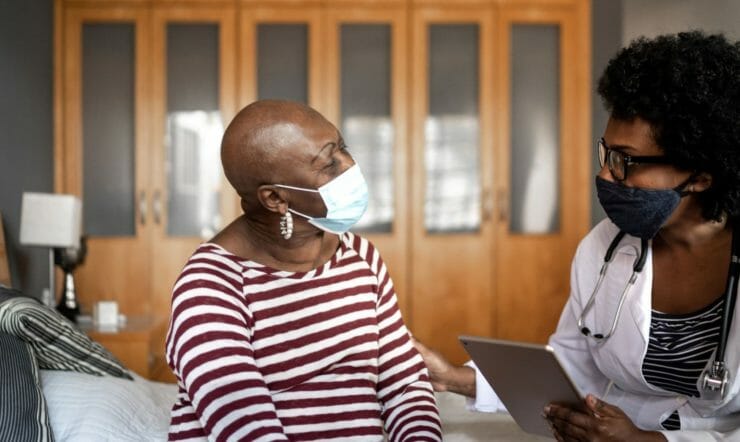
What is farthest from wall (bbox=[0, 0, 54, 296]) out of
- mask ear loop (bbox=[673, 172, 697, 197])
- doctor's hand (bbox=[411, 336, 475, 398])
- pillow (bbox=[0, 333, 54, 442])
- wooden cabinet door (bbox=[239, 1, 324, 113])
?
mask ear loop (bbox=[673, 172, 697, 197])

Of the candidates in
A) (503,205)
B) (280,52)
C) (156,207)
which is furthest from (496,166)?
(156,207)

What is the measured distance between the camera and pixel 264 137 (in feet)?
4.56

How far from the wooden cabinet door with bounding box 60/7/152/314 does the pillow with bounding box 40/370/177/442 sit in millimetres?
2411

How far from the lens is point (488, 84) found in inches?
180

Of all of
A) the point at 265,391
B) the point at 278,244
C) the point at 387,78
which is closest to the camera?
the point at 265,391

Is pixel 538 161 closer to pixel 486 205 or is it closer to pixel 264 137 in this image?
pixel 486 205

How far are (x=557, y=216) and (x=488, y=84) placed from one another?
2.61 ft

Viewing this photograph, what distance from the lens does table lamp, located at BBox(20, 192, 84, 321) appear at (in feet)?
10.5

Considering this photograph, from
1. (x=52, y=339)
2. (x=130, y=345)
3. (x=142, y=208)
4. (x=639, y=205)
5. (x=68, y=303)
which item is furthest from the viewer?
(x=142, y=208)

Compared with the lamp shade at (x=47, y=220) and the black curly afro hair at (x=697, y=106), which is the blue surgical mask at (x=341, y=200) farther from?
the lamp shade at (x=47, y=220)

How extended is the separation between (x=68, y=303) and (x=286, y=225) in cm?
227

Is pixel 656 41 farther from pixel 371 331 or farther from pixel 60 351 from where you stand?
pixel 60 351

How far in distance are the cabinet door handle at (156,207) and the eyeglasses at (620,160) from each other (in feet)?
10.4

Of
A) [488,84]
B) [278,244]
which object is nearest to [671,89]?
[278,244]
